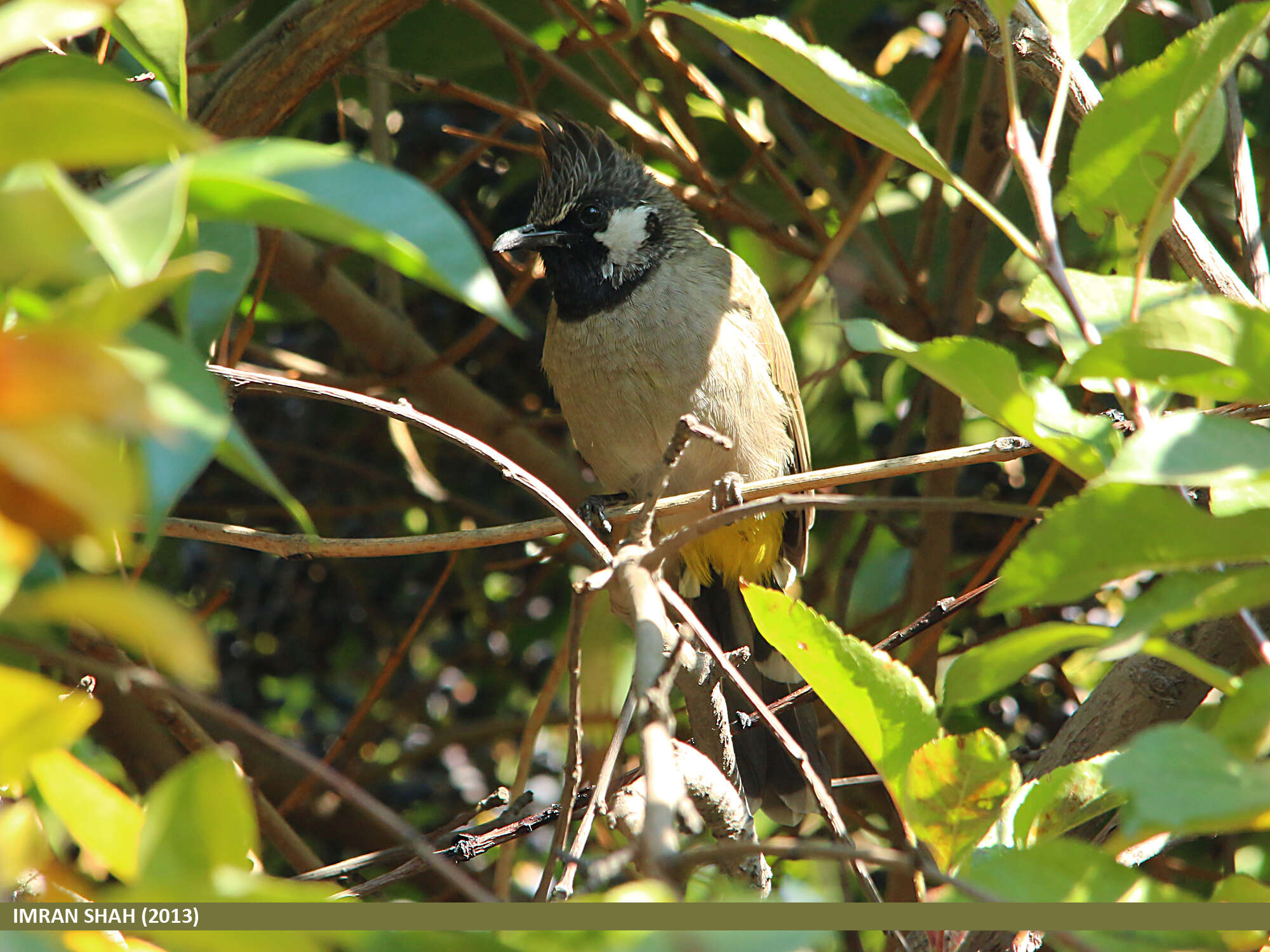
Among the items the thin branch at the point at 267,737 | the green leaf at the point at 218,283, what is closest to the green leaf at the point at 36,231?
the green leaf at the point at 218,283

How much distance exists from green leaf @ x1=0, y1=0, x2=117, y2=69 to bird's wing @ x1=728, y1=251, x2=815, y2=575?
2078 millimetres

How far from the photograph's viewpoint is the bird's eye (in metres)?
2.77

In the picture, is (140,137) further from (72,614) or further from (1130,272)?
A: (1130,272)

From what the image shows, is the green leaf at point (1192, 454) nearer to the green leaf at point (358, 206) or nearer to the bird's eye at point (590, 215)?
the green leaf at point (358, 206)

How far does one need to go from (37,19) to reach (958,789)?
841 millimetres

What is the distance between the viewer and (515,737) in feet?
9.94

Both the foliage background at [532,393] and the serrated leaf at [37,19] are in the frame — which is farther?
the foliage background at [532,393]

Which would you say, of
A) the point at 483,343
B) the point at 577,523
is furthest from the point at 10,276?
the point at 483,343

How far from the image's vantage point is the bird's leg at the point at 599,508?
261cm

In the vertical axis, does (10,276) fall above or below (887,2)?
above

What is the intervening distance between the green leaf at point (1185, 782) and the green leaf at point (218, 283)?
22.7 inches

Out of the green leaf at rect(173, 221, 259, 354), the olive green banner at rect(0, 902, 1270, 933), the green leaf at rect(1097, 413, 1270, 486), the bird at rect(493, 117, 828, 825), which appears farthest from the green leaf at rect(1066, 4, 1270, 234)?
the bird at rect(493, 117, 828, 825)

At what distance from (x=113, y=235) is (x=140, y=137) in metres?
0.06

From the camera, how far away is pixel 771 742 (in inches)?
94.5
